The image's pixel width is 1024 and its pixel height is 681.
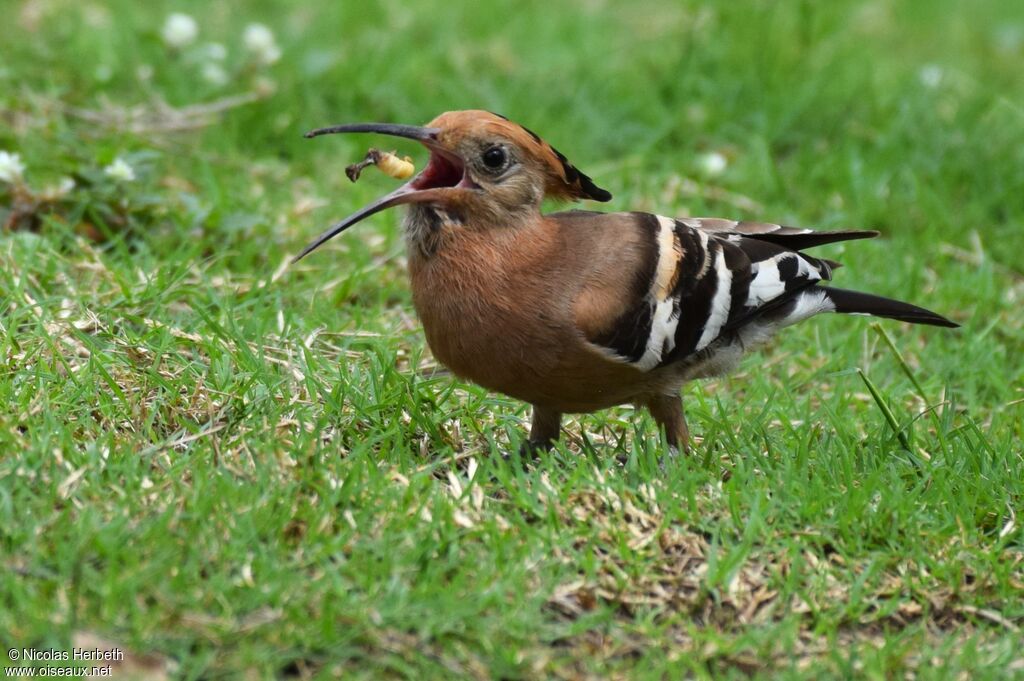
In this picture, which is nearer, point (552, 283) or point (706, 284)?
point (552, 283)

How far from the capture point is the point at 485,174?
3.66 metres

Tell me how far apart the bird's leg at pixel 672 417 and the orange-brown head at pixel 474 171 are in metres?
0.66

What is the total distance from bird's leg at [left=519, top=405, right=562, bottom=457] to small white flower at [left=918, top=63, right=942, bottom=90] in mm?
4344

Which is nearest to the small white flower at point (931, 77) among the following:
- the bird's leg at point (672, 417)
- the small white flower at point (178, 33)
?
the small white flower at point (178, 33)

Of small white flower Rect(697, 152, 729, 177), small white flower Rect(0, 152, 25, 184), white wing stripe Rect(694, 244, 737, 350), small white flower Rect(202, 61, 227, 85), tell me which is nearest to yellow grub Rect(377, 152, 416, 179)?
white wing stripe Rect(694, 244, 737, 350)

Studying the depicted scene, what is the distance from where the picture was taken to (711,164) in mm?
A: 6066

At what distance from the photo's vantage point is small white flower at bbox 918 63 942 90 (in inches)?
284

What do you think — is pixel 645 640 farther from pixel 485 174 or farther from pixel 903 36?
pixel 903 36

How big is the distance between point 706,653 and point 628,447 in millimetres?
1068

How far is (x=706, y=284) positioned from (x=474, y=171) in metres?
0.77

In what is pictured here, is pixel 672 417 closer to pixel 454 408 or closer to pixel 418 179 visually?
pixel 454 408

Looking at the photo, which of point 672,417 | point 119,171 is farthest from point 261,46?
point 672,417

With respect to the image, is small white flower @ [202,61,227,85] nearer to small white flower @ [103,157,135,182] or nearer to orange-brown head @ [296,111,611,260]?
small white flower @ [103,157,135,182]

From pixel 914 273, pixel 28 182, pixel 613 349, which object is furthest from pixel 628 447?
pixel 28 182
